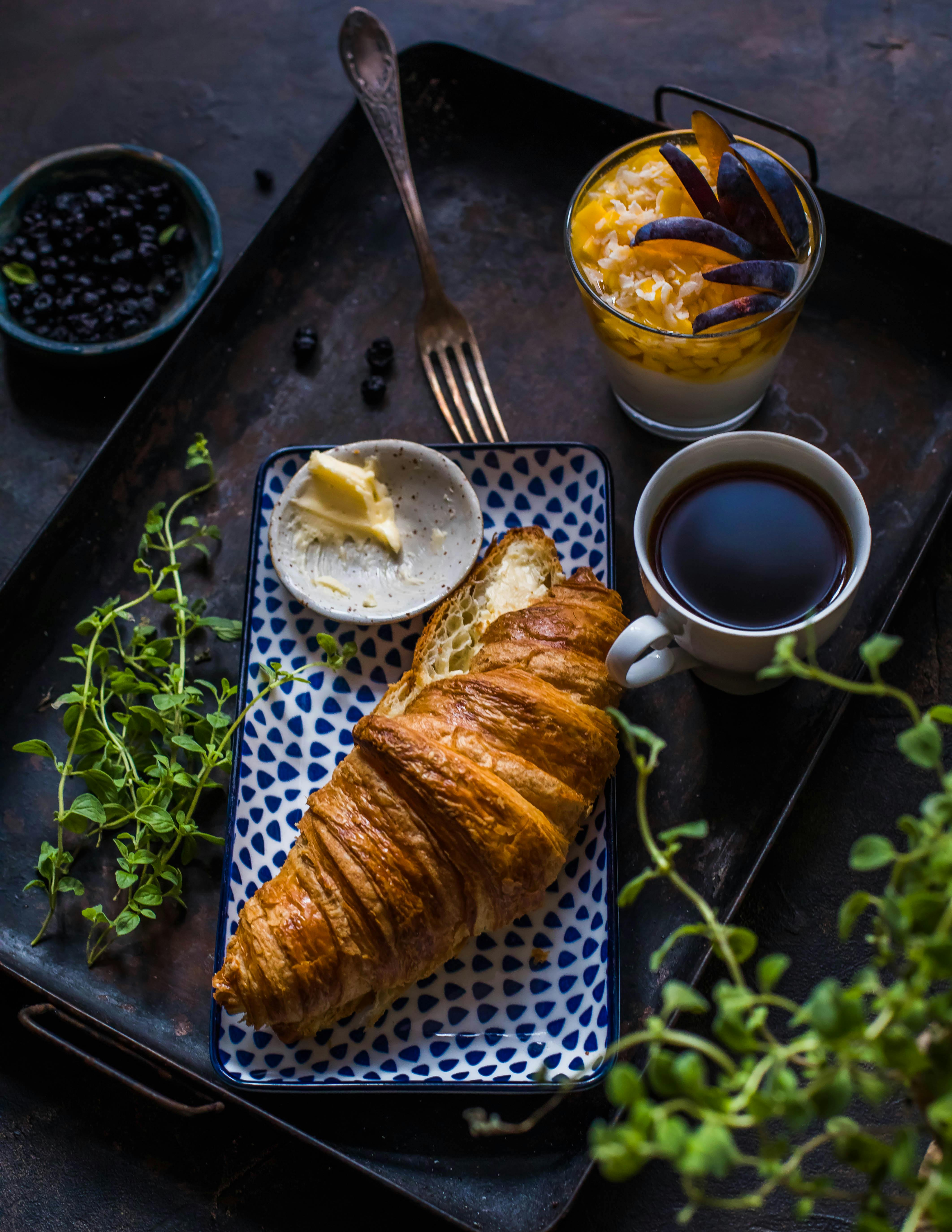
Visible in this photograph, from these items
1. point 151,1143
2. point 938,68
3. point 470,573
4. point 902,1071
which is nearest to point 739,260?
point 470,573

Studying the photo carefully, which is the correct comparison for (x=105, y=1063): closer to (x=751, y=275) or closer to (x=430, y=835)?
(x=430, y=835)

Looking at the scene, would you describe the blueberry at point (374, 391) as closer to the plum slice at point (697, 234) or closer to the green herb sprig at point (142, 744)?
the green herb sprig at point (142, 744)

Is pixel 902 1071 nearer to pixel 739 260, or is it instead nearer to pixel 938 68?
pixel 739 260

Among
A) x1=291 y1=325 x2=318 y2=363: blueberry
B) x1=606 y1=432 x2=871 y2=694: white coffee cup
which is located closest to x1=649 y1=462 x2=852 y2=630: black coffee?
x1=606 y1=432 x2=871 y2=694: white coffee cup

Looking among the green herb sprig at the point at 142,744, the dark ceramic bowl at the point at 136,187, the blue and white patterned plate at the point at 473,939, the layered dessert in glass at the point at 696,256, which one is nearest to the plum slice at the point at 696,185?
the layered dessert in glass at the point at 696,256

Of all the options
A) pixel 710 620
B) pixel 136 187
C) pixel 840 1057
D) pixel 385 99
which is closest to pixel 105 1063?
pixel 710 620

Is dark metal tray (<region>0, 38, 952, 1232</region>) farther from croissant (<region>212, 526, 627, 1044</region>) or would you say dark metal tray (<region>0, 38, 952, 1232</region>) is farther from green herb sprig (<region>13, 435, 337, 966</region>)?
croissant (<region>212, 526, 627, 1044</region>)
